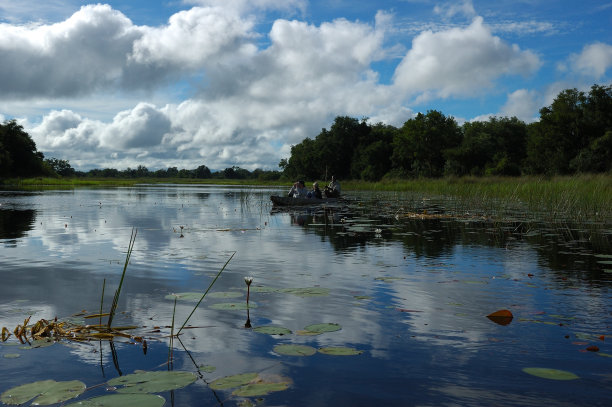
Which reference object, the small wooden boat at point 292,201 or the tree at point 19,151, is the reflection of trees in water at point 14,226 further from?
the tree at point 19,151

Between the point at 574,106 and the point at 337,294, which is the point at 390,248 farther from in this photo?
the point at 574,106

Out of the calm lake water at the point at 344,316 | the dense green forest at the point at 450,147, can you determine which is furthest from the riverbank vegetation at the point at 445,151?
the calm lake water at the point at 344,316

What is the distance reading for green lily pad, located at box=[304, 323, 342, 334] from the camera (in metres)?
4.55

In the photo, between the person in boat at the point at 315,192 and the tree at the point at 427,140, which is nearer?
the person in boat at the point at 315,192

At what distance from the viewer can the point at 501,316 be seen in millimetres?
5035

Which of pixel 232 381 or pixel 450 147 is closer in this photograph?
pixel 232 381

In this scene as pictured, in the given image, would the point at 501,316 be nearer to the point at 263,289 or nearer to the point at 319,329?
the point at 319,329

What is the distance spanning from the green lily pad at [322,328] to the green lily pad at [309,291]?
1.37 meters

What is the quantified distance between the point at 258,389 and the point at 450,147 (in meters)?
94.8

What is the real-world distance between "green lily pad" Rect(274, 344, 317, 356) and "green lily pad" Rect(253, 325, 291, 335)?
38 cm

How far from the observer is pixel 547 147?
229ft

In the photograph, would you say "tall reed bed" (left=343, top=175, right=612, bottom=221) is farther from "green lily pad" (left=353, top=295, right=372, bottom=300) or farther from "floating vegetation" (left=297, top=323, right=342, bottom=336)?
"floating vegetation" (left=297, top=323, right=342, bottom=336)

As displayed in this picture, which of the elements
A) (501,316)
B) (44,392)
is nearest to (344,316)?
(501,316)

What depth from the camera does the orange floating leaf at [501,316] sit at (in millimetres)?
4938
